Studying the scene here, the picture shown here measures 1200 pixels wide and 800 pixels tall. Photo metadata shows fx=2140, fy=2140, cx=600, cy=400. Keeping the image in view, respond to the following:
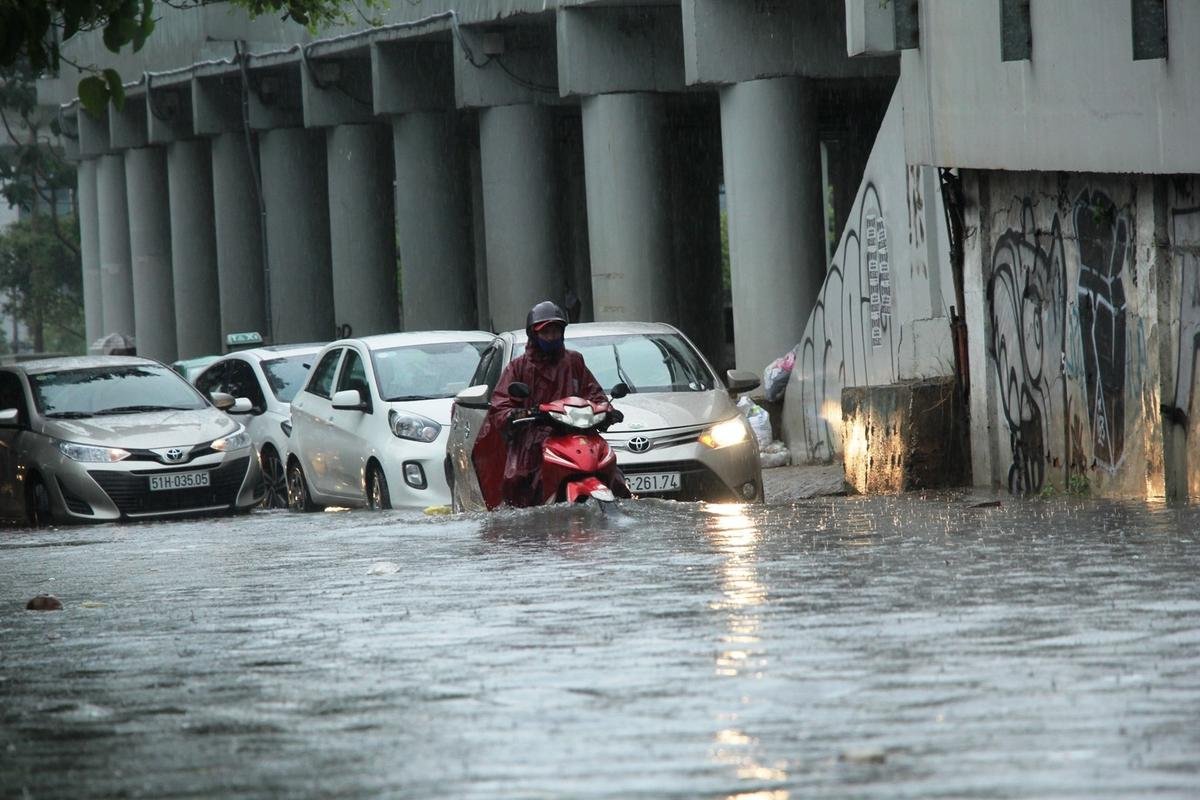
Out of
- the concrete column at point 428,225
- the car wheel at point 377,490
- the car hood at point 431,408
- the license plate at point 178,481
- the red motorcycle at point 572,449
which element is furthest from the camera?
the concrete column at point 428,225

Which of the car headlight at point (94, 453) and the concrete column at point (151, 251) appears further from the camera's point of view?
the concrete column at point (151, 251)

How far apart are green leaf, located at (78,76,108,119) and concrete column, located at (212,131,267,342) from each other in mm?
34943

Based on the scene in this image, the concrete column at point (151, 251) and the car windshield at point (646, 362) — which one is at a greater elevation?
the concrete column at point (151, 251)

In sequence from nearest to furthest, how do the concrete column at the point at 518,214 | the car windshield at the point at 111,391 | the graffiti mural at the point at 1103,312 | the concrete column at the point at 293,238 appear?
1. the graffiti mural at the point at 1103,312
2. the car windshield at the point at 111,391
3. the concrete column at the point at 518,214
4. the concrete column at the point at 293,238

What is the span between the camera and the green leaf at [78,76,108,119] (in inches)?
310

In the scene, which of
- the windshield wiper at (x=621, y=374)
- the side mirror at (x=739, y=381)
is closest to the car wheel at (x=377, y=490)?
the windshield wiper at (x=621, y=374)

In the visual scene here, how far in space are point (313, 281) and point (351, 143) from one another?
4.34 meters

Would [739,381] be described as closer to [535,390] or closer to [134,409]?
[535,390]

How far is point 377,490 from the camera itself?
1698 centimetres

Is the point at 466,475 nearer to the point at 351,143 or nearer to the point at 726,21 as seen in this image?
the point at 726,21

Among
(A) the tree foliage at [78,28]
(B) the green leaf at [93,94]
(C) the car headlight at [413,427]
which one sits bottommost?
(C) the car headlight at [413,427]

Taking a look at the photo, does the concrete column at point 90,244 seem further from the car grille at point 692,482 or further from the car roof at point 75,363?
the car grille at point 692,482

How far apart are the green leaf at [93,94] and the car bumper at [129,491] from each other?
9356mm

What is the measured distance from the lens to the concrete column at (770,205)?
81.5ft
